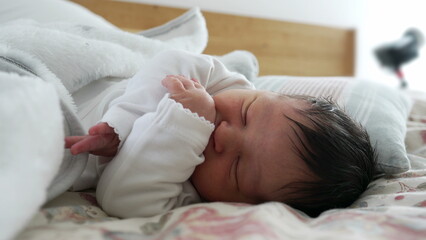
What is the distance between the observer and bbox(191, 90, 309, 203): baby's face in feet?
2.35

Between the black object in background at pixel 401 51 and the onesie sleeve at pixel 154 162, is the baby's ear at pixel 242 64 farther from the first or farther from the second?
the black object in background at pixel 401 51

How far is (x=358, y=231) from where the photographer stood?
0.55m

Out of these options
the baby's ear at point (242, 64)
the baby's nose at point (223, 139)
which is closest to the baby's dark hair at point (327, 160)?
A: the baby's nose at point (223, 139)

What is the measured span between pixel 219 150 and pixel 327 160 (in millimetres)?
177

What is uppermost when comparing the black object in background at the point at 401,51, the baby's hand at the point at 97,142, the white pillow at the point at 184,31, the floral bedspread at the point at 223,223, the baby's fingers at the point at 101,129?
the white pillow at the point at 184,31

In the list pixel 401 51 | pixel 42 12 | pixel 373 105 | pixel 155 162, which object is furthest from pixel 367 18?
pixel 155 162

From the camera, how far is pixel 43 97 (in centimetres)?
54

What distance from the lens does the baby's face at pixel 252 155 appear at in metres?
0.72

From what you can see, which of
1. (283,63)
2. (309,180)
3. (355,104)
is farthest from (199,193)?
(283,63)

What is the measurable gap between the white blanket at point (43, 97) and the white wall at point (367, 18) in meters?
1.55

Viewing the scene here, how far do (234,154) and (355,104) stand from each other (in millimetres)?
502

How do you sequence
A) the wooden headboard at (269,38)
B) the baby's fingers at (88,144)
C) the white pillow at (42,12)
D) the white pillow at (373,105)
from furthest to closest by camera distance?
1. the wooden headboard at (269,38)
2. the white pillow at (42,12)
3. the white pillow at (373,105)
4. the baby's fingers at (88,144)

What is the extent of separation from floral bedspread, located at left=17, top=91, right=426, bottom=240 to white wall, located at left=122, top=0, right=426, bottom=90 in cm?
204

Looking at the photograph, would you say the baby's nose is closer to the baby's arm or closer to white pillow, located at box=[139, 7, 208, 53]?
the baby's arm
